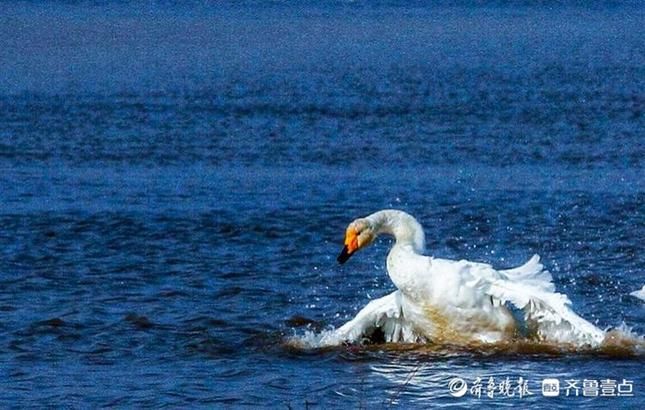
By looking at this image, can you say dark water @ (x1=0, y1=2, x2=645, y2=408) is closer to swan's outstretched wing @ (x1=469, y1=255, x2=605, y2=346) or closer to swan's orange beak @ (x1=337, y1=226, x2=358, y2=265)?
swan's outstretched wing @ (x1=469, y1=255, x2=605, y2=346)

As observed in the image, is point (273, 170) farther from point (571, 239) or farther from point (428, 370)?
point (428, 370)

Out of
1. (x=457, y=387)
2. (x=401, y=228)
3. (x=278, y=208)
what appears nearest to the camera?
(x=457, y=387)

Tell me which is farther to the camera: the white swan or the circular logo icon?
the white swan

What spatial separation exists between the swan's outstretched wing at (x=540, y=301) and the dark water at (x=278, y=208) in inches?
7.4

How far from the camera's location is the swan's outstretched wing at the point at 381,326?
11945 mm

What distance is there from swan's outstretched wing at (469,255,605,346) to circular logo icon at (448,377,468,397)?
2.61 ft

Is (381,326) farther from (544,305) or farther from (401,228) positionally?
(544,305)

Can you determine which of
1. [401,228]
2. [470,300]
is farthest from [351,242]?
[470,300]

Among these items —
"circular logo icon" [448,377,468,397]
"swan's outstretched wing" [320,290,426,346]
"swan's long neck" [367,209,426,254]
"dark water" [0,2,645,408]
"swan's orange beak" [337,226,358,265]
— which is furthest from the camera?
"swan's orange beak" [337,226,358,265]

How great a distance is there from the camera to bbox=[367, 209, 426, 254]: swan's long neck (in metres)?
11.8

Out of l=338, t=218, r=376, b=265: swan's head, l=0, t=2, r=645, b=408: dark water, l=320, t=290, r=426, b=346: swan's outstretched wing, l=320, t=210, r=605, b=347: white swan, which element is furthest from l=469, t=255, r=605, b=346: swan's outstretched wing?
l=338, t=218, r=376, b=265: swan's head

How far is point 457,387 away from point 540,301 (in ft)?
3.57

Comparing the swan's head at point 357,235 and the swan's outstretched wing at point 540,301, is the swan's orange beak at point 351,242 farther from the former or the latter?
the swan's outstretched wing at point 540,301

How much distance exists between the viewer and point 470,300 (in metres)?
11.4
